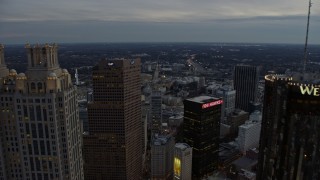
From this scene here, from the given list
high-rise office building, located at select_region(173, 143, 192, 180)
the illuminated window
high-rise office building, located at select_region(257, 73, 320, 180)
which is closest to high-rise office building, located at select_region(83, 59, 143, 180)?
the illuminated window

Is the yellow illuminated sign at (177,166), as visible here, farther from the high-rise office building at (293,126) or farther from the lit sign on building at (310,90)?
the lit sign on building at (310,90)

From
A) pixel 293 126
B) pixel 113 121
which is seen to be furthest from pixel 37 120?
pixel 113 121

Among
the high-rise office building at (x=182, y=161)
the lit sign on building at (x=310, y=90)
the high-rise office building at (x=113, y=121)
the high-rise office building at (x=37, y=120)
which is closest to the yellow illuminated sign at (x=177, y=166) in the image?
the high-rise office building at (x=182, y=161)

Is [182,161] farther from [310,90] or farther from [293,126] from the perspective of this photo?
[310,90]

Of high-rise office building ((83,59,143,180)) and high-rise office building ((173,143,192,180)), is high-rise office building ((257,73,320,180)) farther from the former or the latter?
high-rise office building ((173,143,192,180))

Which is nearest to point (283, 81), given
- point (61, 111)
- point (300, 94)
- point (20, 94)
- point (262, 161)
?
point (300, 94)

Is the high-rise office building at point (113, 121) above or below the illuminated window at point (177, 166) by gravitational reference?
above

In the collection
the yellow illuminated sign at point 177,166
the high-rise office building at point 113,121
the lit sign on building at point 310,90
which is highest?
the lit sign on building at point 310,90
